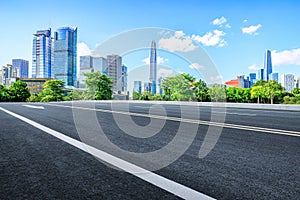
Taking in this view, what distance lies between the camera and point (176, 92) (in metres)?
32.5

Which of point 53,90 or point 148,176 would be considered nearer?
point 148,176

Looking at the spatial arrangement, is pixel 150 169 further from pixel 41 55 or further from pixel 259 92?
pixel 41 55

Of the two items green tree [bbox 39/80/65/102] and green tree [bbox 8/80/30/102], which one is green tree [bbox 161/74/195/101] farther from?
green tree [bbox 8/80/30/102]

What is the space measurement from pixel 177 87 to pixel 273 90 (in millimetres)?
22107

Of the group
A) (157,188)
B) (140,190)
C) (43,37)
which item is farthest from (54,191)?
(43,37)

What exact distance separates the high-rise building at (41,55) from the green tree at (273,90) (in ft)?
536

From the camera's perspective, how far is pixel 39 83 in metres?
108

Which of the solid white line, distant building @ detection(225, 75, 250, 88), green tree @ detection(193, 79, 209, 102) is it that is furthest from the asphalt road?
distant building @ detection(225, 75, 250, 88)

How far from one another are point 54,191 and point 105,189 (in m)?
0.43

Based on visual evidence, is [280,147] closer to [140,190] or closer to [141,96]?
[140,190]

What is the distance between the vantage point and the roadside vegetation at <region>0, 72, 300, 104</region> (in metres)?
30.5

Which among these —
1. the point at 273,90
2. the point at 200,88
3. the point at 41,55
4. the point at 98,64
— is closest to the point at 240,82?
the point at 273,90

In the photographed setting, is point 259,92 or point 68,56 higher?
point 68,56

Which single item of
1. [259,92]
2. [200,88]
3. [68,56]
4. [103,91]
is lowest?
[103,91]
